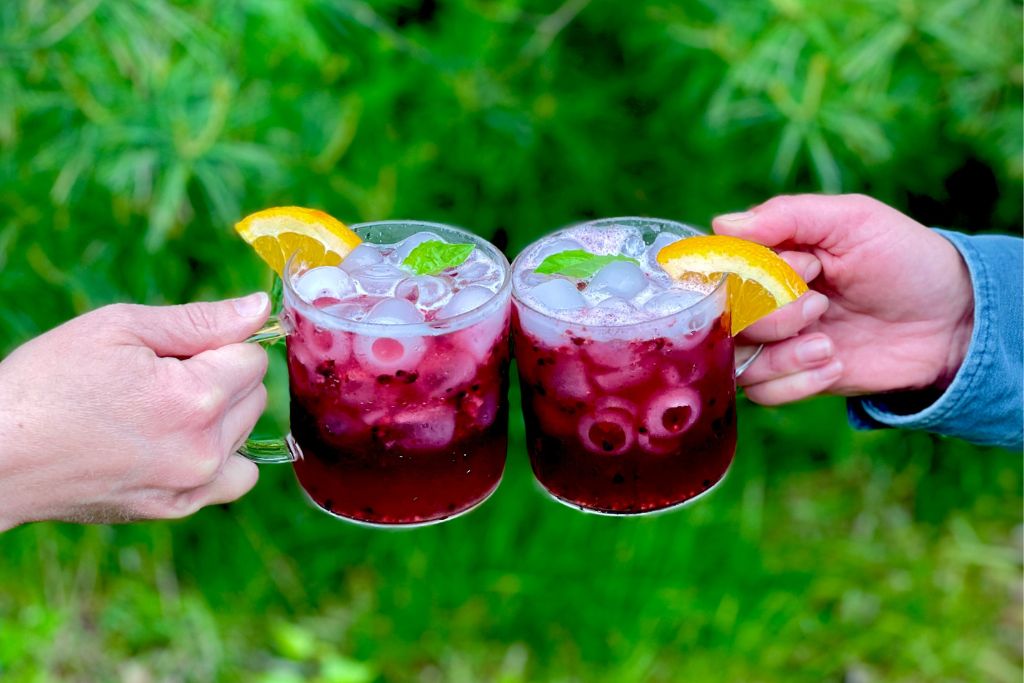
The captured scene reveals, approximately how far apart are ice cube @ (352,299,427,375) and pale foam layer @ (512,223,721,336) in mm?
175

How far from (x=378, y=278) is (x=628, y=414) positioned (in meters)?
0.38

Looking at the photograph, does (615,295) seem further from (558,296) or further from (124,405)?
(124,405)

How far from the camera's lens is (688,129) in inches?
118

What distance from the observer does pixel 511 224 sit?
300 centimetres

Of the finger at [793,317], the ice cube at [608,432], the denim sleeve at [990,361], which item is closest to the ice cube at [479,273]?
the ice cube at [608,432]

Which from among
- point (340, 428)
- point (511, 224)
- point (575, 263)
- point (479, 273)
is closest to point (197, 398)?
point (340, 428)

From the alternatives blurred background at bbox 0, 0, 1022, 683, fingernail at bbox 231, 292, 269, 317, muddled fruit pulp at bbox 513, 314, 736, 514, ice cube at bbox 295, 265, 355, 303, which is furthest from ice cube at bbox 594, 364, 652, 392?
blurred background at bbox 0, 0, 1022, 683

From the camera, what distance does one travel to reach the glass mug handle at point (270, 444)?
1671mm

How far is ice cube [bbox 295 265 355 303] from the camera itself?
159 centimetres

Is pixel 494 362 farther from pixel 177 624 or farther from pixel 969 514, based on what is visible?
pixel 969 514

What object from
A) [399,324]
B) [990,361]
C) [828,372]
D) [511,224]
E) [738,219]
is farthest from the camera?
[511,224]

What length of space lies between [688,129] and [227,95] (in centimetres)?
112

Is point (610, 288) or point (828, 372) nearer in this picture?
point (610, 288)

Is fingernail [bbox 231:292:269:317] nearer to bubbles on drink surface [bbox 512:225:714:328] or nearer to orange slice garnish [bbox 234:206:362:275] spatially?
orange slice garnish [bbox 234:206:362:275]
